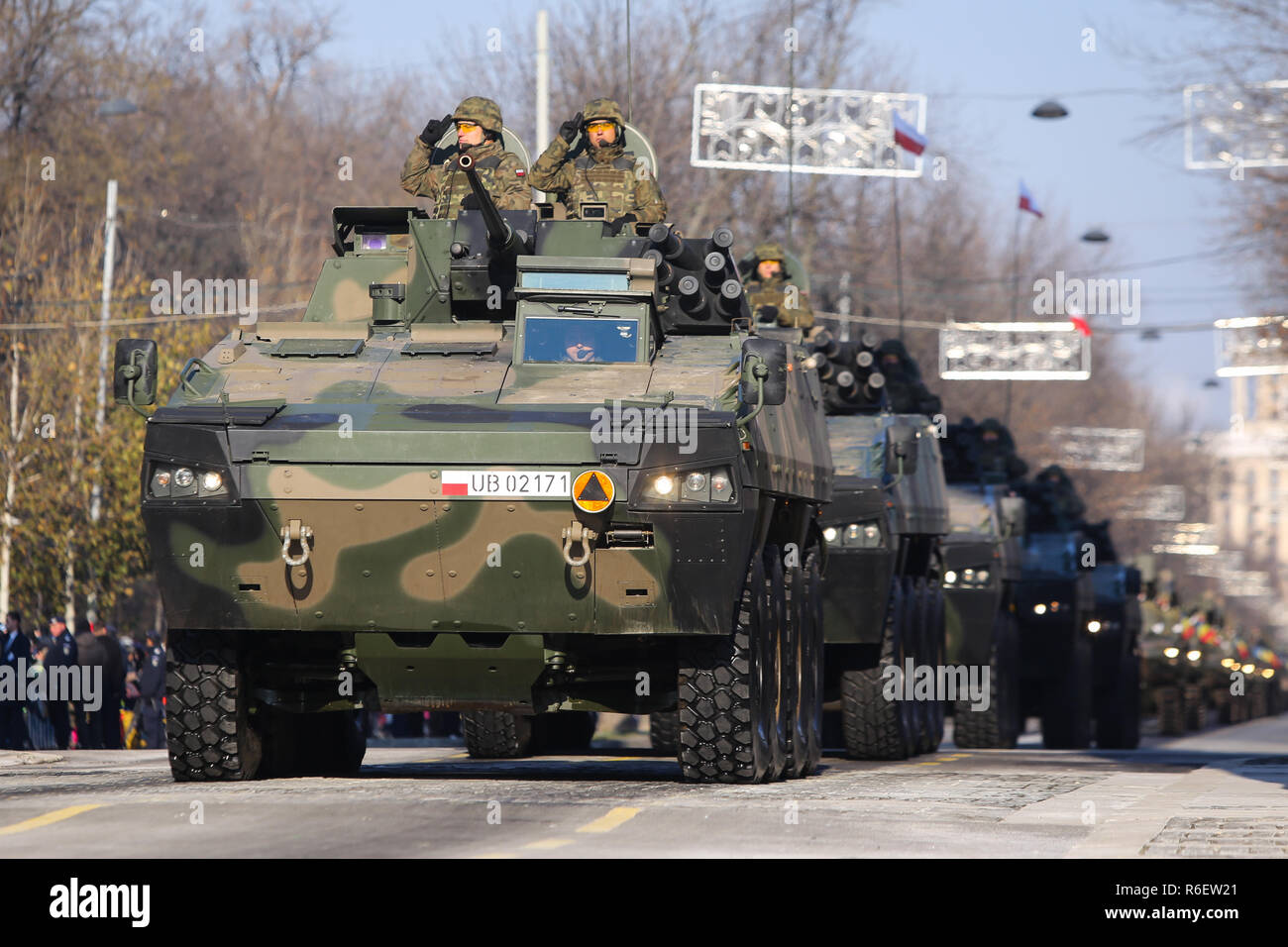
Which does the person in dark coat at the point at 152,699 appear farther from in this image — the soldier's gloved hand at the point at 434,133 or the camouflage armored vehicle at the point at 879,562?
the soldier's gloved hand at the point at 434,133

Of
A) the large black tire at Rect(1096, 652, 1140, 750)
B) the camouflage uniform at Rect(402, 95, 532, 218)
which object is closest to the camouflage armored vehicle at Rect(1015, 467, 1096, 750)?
the large black tire at Rect(1096, 652, 1140, 750)

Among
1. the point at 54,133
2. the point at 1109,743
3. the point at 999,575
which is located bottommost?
the point at 1109,743

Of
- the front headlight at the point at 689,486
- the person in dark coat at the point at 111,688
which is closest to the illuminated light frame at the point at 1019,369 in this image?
the person in dark coat at the point at 111,688

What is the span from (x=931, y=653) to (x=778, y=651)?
7.81 meters

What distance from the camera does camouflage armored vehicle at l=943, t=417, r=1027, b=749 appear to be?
23.8 meters

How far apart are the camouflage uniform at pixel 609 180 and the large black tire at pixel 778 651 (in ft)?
10.7

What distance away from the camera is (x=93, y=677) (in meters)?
23.5

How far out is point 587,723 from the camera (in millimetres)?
19766

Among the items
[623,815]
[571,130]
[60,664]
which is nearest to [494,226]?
[571,130]

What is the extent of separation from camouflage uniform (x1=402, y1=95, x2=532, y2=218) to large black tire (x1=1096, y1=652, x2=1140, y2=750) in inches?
657

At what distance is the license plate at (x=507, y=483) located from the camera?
11.7 meters

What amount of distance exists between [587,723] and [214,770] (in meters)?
7.32
